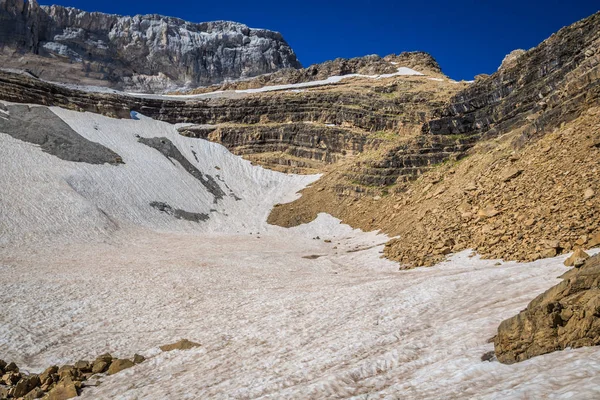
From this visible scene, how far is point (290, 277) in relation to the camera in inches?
920

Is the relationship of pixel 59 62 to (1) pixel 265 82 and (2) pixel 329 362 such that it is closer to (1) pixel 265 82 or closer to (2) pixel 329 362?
(1) pixel 265 82

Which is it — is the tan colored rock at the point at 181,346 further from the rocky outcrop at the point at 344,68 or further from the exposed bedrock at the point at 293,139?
the rocky outcrop at the point at 344,68

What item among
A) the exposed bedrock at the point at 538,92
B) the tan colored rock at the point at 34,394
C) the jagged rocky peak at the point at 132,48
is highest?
the jagged rocky peak at the point at 132,48

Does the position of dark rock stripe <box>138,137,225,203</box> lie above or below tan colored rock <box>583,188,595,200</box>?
above

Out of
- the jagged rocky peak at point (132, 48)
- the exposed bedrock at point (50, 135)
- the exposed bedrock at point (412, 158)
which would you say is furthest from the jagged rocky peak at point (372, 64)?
the jagged rocky peak at point (132, 48)

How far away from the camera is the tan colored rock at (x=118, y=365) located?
11727 millimetres

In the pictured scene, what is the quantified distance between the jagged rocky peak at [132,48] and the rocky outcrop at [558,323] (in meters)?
151

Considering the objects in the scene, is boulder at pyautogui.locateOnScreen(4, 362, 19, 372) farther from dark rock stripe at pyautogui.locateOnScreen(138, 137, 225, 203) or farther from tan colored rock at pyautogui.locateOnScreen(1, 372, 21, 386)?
dark rock stripe at pyautogui.locateOnScreen(138, 137, 225, 203)

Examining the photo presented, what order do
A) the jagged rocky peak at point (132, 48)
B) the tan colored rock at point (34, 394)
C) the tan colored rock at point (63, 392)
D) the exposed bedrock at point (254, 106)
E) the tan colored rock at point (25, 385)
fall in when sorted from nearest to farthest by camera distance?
1. the tan colored rock at point (63, 392)
2. the tan colored rock at point (34, 394)
3. the tan colored rock at point (25, 385)
4. the exposed bedrock at point (254, 106)
5. the jagged rocky peak at point (132, 48)

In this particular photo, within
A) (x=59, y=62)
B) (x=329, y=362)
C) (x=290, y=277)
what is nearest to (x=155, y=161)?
(x=290, y=277)

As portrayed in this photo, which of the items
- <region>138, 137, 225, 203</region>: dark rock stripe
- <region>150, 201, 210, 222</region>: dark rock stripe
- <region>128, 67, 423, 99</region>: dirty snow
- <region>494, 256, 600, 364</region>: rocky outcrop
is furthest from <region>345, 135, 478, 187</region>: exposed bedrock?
<region>128, 67, 423, 99</region>: dirty snow

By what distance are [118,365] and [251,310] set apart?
225 inches

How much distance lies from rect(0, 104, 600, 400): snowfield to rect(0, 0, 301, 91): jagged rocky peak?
117 metres

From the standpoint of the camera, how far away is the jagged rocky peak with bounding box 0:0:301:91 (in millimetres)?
133250
